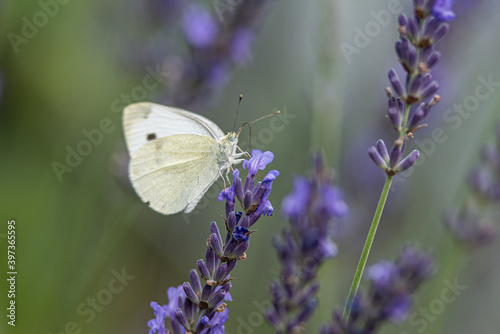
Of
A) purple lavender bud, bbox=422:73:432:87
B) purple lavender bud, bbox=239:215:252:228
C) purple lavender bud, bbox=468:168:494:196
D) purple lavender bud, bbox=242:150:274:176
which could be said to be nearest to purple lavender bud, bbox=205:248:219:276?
purple lavender bud, bbox=239:215:252:228

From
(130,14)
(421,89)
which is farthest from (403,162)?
(130,14)

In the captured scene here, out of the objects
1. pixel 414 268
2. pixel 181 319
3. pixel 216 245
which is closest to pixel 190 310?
pixel 181 319

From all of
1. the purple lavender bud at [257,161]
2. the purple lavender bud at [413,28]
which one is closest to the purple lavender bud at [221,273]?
the purple lavender bud at [257,161]

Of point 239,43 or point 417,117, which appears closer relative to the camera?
point 417,117

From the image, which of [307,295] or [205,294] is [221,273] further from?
[307,295]

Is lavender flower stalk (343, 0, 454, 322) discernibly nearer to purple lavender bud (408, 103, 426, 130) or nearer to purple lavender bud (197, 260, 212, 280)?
purple lavender bud (408, 103, 426, 130)

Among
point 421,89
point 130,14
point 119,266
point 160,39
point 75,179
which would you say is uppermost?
point 130,14

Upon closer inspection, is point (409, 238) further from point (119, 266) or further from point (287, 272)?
point (287, 272)
